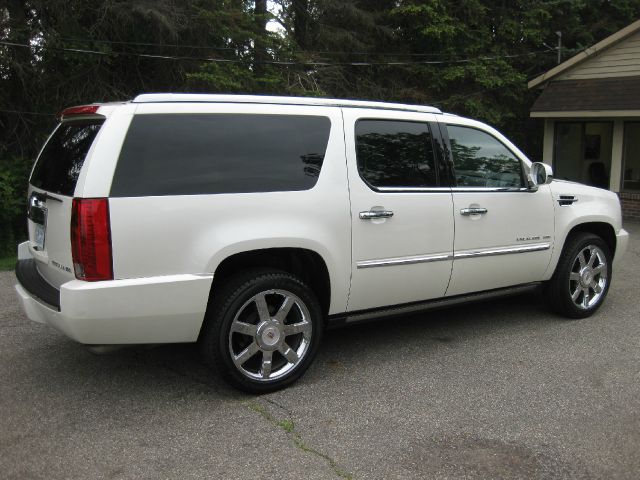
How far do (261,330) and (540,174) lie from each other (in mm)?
2915

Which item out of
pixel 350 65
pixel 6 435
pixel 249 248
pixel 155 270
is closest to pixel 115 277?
pixel 155 270

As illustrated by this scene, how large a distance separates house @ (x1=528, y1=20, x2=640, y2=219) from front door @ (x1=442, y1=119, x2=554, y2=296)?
940 centimetres

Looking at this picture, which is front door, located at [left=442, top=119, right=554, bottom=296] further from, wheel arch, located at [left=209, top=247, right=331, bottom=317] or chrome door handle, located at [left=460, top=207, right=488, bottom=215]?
wheel arch, located at [left=209, top=247, right=331, bottom=317]

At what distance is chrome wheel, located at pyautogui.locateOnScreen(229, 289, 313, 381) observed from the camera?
12.8 ft

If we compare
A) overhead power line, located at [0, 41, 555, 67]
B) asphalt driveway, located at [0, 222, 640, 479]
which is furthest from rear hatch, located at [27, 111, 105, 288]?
overhead power line, located at [0, 41, 555, 67]

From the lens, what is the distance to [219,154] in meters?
3.77

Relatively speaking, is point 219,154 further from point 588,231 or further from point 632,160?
point 632,160

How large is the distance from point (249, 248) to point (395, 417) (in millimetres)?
1359

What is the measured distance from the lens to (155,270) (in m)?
3.52

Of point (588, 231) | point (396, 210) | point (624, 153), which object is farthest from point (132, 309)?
point (624, 153)

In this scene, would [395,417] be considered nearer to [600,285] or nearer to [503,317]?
Answer: [503,317]

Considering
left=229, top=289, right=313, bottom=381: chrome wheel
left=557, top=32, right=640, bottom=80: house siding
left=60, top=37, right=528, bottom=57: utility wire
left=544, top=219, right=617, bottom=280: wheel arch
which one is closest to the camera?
left=229, top=289, right=313, bottom=381: chrome wheel

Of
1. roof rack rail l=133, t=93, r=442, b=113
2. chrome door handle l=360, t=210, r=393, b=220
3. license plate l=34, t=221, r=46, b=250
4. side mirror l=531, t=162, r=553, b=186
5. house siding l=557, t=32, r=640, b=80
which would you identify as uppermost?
house siding l=557, t=32, r=640, b=80

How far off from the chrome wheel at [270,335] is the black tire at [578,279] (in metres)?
2.71
